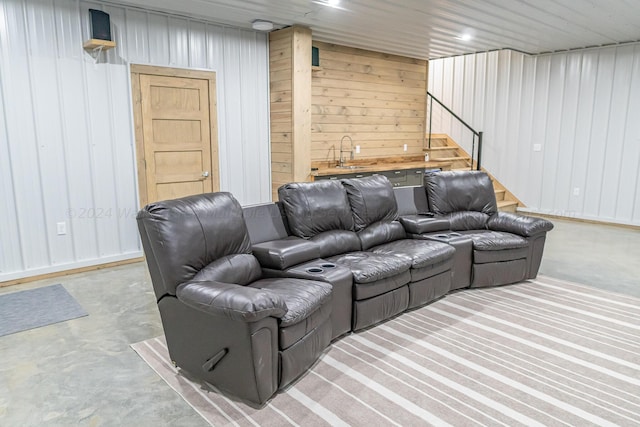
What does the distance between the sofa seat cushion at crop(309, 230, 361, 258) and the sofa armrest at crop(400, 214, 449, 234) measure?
67 cm

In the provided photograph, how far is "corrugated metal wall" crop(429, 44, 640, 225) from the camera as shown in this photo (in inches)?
262

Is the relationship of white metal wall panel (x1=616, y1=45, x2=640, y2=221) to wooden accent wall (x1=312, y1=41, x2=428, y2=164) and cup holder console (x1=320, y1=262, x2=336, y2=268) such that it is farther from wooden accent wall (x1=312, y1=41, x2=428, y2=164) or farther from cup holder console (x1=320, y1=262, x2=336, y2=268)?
cup holder console (x1=320, y1=262, x2=336, y2=268)

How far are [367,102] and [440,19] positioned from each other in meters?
2.05

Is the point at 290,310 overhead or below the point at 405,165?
below

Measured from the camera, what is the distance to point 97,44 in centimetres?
420

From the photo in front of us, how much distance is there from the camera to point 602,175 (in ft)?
22.7

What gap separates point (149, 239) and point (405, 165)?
5.03 meters

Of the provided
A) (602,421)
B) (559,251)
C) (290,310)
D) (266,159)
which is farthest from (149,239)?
(559,251)

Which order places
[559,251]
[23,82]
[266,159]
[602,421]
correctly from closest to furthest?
[602,421]
[23,82]
[559,251]
[266,159]

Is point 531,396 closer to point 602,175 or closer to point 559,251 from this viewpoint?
point 559,251

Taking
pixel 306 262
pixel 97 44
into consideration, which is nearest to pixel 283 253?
pixel 306 262

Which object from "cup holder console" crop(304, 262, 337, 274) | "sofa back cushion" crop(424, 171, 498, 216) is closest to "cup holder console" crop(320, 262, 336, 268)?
"cup holder console" crop(304, 262, 337, 274)

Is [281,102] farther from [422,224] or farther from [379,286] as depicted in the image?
[379,286]

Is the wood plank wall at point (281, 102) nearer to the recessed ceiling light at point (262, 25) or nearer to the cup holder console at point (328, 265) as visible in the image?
the recessed ceiling light at point (262, 25)
